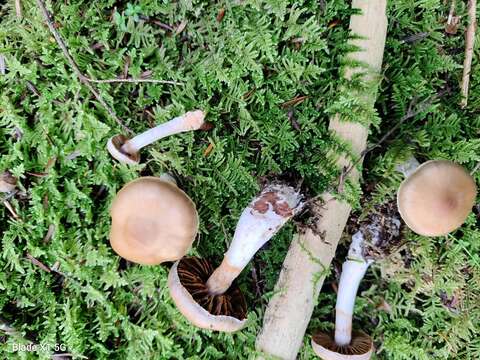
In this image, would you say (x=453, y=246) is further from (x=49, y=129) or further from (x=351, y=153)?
(x=49, y=129)

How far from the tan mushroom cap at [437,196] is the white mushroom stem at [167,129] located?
3.70 feet

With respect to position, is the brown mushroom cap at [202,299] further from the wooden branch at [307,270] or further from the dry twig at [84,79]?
the dry twig at [84,79]

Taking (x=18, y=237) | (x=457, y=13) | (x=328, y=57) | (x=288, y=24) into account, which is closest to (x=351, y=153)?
(x=328, y=57)

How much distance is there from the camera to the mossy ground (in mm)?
2656

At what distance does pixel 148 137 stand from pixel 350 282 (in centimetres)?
140

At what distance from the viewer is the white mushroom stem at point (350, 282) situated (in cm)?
284

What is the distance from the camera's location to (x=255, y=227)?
2.62 m

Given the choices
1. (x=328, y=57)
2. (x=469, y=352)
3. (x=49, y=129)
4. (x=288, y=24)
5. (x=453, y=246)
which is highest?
(x=288, y=24)

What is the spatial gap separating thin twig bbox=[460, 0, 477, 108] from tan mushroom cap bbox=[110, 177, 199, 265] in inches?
66.3

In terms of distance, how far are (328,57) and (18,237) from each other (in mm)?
1997

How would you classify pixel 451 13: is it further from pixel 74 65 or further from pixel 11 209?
pixel 11 209

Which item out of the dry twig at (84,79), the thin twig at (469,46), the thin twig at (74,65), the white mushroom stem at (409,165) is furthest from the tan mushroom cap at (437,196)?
the thin twig at (74,65)

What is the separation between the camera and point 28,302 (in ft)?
8.95

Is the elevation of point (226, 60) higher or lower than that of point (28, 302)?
higher
